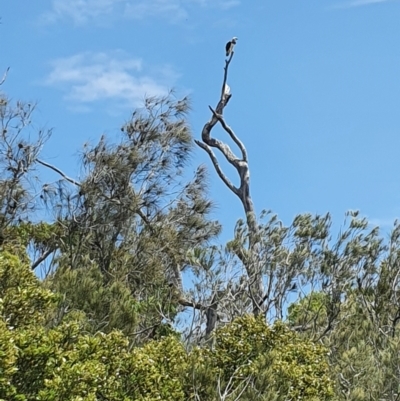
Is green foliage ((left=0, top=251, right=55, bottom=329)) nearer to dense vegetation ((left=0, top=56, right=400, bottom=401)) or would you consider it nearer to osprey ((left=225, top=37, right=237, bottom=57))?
dense vegetation ((left=0, top=56, right=400, bottom=401))

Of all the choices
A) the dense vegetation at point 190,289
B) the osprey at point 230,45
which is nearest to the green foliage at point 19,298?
the dense vegetation at point 190,289

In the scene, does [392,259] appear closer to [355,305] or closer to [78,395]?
[355,305]

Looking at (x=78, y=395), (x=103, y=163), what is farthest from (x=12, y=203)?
(x=78, y=395)

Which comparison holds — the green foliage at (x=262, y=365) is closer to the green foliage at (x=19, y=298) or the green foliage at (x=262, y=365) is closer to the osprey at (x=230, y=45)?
the green foliage at (x=19, y=298)

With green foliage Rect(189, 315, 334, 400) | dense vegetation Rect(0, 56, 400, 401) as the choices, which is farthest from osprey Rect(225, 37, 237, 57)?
green foliage Rect(189, 315, 334, 400)

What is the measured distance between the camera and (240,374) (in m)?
10.2

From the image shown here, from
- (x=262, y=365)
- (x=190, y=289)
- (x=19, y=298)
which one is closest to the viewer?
(x=19, y=298)

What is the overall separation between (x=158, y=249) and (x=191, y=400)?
820 centimetres

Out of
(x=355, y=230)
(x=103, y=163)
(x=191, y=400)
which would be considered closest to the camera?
(x=191, y=400)

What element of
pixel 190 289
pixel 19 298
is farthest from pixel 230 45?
pixel 19 298

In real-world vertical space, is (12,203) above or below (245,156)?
below

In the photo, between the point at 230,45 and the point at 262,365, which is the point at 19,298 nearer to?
the point at 262,365

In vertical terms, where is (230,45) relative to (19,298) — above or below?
above

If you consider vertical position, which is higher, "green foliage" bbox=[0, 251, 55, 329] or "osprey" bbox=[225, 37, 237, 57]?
"osprey" bbox=[225, 37, 237, 57]
